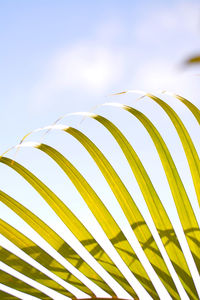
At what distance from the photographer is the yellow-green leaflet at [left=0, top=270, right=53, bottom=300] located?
1.07 m

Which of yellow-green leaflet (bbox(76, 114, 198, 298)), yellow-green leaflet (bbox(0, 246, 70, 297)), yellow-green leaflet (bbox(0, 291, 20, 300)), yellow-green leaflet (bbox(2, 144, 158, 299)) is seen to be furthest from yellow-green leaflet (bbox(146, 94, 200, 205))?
yellow-green leaflet (bbox(0, 291, 20, 300))

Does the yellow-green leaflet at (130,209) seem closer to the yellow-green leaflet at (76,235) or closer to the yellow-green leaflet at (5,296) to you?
the yellow-green leaflet at (76,235)

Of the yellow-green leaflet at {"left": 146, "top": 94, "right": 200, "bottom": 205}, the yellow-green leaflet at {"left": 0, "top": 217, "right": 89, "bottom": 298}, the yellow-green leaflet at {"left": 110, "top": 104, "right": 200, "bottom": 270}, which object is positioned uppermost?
the yellow-green leaflet at {"left": 146, "top": 94, "right": 200, "bottom": 205}

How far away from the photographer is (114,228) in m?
1.08

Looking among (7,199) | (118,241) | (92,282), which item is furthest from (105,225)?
(7,199)

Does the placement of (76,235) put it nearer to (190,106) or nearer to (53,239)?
(53,239)

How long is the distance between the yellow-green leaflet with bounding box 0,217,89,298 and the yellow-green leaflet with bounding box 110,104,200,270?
1.12 feet

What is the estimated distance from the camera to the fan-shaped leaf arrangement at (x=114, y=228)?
1039 millimetres

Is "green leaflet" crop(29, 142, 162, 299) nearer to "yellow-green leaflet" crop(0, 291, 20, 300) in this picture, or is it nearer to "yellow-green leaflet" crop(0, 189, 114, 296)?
"yellow-green leaflet" crop(0, 189, 114, 296)

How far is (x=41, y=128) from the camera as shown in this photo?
0.95 metres

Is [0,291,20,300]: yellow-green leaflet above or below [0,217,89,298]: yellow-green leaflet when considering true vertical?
below

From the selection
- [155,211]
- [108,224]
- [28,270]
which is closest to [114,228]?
[108,224]

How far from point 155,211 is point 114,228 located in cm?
13

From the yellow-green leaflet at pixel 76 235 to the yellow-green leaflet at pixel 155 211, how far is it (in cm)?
12
